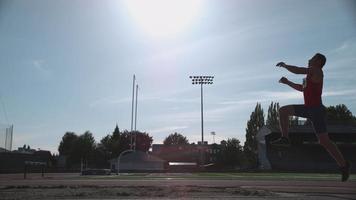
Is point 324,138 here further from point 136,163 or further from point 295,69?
point 136,163

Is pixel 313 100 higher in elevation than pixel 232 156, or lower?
lower

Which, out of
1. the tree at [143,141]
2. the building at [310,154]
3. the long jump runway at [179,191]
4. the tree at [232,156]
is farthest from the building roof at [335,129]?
the tree at [143,141]

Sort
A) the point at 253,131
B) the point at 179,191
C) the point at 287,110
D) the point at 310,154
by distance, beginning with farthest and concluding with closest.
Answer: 1. the point at 253,131
2. the point at 310,154
3. the point at 179,191
4. the point at 287,110

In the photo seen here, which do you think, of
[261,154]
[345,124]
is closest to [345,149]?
[345,124]

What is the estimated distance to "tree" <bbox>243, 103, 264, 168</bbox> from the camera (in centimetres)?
9569

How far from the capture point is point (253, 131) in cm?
9600

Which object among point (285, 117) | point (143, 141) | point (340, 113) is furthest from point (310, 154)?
point (143, 141)

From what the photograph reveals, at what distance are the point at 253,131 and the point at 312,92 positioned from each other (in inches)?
3521

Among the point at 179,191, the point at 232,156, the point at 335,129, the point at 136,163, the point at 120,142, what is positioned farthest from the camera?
the point at 120,142

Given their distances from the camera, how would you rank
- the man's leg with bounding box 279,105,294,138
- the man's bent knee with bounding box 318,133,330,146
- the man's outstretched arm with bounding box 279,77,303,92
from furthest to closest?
the man's outstretched arm with bounding box 279,77,303,92 → the man's leg with bounding box 279,105,294,138 → the man's bent knee with bounding box 318,133,330,146

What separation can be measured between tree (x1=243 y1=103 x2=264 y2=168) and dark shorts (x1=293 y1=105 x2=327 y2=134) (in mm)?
88861

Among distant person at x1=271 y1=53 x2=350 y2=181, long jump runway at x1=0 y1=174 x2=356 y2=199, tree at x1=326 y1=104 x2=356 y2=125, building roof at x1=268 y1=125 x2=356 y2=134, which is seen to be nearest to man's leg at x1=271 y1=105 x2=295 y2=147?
distant person at x1=271 y1=53 x2=350 y2=181

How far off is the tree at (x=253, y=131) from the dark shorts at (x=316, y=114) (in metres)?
88.9

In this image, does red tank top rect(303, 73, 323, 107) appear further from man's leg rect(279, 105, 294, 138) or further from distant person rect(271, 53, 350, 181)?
man's leg rect(279, 105, 294, 138)
